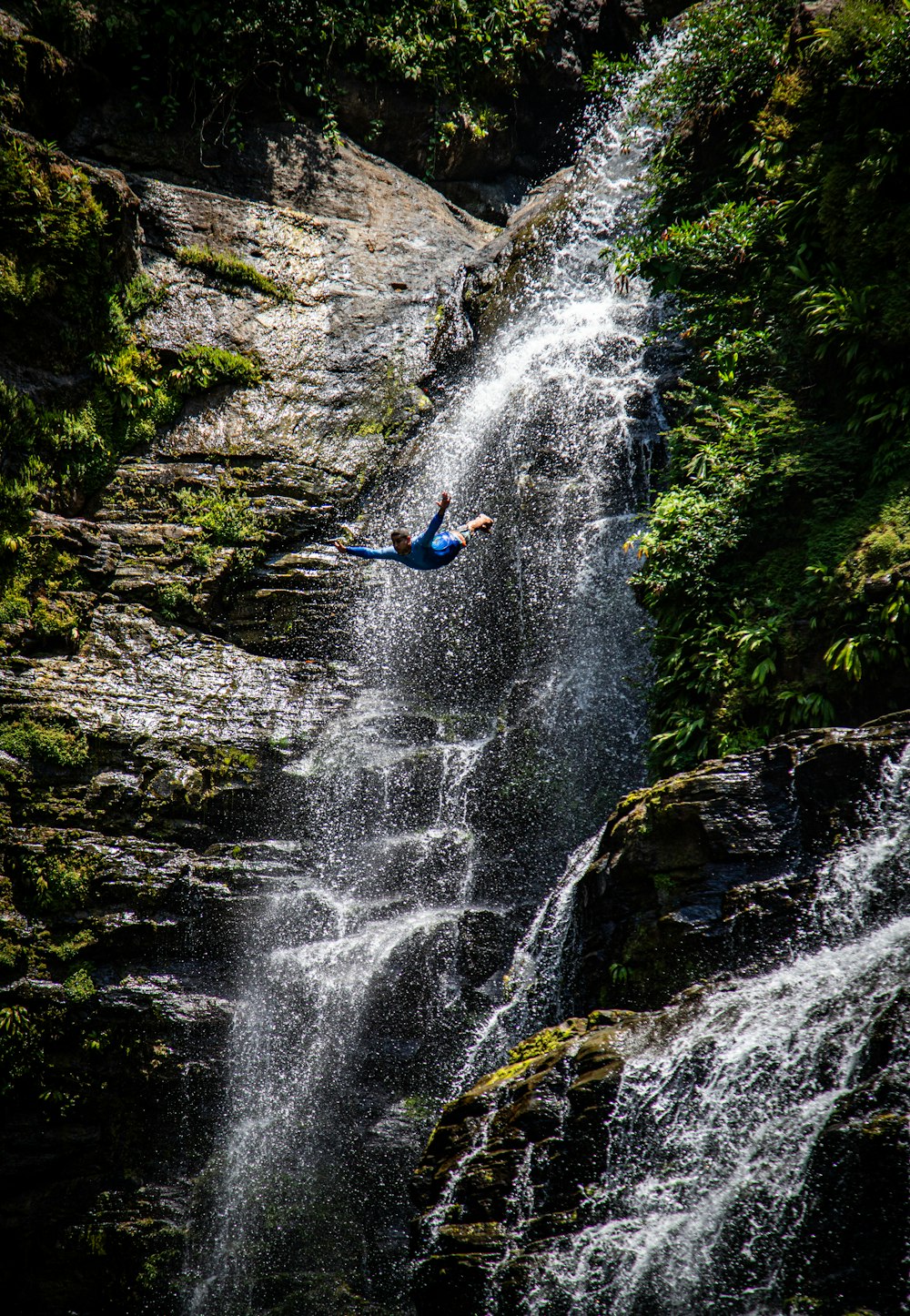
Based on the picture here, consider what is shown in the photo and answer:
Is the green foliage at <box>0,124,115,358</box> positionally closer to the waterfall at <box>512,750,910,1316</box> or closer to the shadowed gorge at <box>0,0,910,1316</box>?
the shadowed gorge at <box>0,0,910,1316</box>

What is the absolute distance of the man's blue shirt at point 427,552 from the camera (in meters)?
8.78

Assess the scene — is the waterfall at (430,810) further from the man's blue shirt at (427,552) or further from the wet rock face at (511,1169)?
the wet rock face at (511,1169)

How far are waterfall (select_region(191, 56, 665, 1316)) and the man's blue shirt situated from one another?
1812mm

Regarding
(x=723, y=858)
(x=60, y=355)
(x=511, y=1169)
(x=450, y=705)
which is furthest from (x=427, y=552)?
(x=60, y=355)

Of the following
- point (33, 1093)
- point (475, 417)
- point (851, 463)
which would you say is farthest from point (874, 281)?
point (33, 1093)

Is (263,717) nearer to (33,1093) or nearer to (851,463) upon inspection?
(33,1093)

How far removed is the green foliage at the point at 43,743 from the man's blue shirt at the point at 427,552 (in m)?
3.45

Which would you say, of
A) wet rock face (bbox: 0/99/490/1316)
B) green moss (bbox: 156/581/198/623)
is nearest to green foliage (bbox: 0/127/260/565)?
wet rock face (bbox: 0/99/490/1316)

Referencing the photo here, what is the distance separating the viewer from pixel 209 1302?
7.52m

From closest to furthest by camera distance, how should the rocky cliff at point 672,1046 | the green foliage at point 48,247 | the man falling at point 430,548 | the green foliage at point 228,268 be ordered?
the rocky cliff at point 672,1046
the man falling at point 430,548
the green foliage at point 48,247
the green foliage at point 228,268

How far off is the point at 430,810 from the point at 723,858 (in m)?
3.85

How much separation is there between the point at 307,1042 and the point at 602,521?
683cm

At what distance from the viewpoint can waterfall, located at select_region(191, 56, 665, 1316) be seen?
25.0 ft

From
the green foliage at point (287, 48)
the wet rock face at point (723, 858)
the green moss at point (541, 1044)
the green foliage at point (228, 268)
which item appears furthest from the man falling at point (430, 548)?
the green foliage at point (287, 48)
